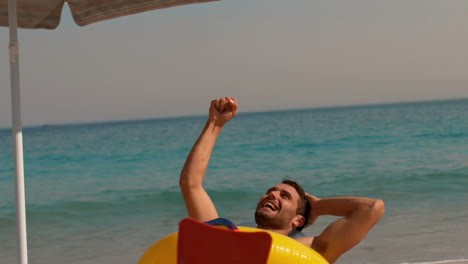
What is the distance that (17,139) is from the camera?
2.93 metres

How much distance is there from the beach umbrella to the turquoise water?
2838 millimetres

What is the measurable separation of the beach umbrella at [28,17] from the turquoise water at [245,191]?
9.31ft

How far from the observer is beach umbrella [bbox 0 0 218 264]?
291 centimetres

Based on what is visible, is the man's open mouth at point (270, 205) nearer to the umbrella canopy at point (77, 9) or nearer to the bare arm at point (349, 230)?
the bare arm at point (349, 230)

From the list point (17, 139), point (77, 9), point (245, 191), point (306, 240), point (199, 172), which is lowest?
point (306, 240)

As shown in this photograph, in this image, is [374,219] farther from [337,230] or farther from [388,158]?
[388,158]

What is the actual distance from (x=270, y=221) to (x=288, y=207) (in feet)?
0.32

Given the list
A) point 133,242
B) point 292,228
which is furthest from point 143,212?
point 292,228

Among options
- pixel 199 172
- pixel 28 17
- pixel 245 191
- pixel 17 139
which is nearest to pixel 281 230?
pixel 199 172

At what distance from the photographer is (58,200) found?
10.7 m

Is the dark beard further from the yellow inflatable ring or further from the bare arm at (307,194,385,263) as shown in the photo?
the yellow inflatable ring

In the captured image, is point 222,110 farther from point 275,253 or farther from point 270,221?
point 275,253

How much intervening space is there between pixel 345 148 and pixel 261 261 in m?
16.5

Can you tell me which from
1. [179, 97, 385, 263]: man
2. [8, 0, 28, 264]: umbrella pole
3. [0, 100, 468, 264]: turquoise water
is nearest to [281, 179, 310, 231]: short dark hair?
[179, 97, 385, 263]: man
